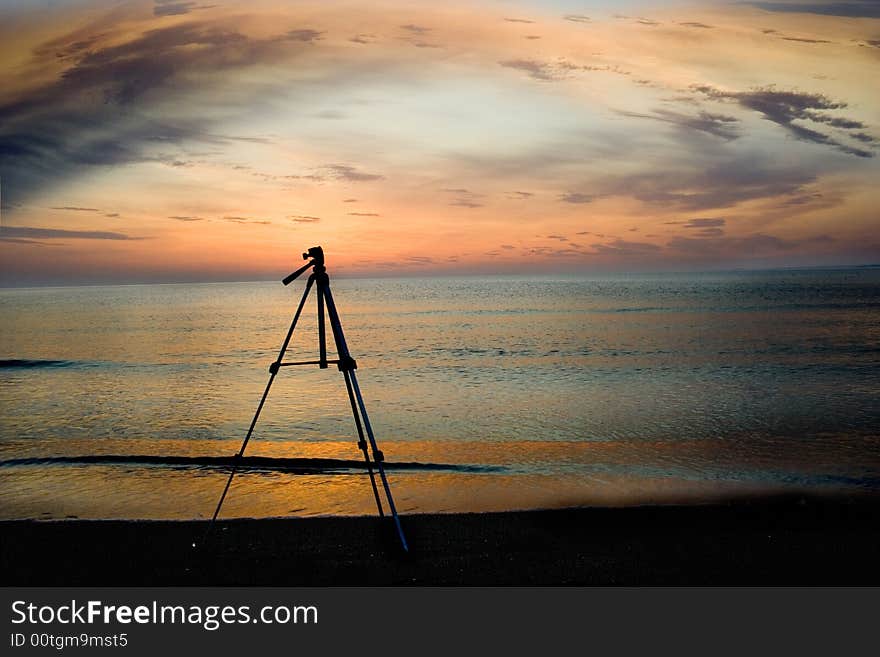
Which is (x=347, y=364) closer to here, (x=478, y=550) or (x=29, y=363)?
(x=478, y=550)

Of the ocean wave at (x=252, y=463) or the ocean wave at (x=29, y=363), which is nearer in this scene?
the ocean wave at (x=252, y=463)

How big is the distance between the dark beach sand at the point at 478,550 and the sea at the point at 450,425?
1.10 m

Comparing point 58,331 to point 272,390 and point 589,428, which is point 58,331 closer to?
point 272,390

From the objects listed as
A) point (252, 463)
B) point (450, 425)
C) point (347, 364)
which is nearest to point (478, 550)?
point (347, 364)

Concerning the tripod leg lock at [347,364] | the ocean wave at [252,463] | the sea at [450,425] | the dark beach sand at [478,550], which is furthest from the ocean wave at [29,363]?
the tripod leg lock at [347,364]

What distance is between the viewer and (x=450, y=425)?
1317cm

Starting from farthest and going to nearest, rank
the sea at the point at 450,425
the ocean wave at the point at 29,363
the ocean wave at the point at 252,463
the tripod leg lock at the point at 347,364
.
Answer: the ocean wave at the point at 29,363 < the ocean wave at the point at 252,463 < the sea at the point at 450,425 < the tripod leg lock at the point at 347,364

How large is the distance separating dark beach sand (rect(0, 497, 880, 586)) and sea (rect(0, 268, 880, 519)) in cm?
110

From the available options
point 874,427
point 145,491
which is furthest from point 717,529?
point 874,427

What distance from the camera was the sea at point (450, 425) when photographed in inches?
337

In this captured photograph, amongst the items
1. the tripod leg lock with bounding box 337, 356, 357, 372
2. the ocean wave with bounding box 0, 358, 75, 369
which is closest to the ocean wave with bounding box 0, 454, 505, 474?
the tripod leg lock with bounding box 337, 356, 357, 372

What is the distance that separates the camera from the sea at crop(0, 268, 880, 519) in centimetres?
856

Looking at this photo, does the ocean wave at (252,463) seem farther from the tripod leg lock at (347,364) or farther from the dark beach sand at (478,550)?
the tripod leg lock at (347,364)

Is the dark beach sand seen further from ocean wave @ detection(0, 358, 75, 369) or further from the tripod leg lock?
ocean wave @ detection(0, 358, 75, 369)
